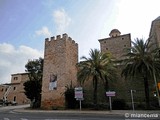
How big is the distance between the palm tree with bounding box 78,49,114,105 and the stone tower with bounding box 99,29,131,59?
60.9 ft

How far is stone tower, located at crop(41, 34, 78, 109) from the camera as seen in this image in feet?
88.6

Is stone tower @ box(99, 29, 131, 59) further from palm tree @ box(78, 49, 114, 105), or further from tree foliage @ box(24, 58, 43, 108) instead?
tree foliage @ box(24, 58, 43, 108)

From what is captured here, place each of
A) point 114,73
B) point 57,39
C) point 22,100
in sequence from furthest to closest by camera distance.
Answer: point 22,100
point 57,39
point 114,73

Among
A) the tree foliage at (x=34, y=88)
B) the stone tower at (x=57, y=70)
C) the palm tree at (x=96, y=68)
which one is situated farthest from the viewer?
the tree foliage at (x=34, y=88)

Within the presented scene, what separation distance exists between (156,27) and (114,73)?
16.6m

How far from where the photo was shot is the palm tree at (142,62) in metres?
21.5

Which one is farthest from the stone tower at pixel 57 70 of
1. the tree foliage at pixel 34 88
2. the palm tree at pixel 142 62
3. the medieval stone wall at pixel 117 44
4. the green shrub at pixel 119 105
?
the medieval stone wall at pixel 117 44

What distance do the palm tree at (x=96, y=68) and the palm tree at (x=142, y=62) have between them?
8.47 ft

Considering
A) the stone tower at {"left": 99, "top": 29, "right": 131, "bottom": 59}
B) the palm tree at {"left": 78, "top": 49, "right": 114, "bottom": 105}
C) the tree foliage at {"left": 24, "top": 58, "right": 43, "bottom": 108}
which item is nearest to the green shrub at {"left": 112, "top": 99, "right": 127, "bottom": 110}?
the palm tree at {"left": 78, "top": 49, "right": 114, "bottom": 105}

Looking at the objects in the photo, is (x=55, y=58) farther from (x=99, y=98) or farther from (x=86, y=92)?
(x=99, y=98)

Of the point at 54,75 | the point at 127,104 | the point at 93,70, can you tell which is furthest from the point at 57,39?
the point at 127,104

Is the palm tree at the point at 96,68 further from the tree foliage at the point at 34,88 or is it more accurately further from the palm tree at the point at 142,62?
the tree foliage at the point at 34,88

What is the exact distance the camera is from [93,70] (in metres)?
23.4

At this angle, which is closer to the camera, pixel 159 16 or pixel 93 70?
pixel 93 70
